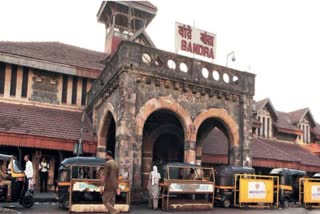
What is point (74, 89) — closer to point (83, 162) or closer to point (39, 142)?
point (39, 142)

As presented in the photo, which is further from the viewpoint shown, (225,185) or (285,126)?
(285,126)

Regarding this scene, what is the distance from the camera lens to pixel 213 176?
15359 mm

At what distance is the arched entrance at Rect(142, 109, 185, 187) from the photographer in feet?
67.5

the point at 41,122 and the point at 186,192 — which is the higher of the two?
the point at 41,122

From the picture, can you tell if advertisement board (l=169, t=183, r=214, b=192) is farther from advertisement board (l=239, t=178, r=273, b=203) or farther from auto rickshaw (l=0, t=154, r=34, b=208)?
auto rickshaw (l=0, t=154, r=34, b=208)

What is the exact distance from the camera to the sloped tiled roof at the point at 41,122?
1920cm

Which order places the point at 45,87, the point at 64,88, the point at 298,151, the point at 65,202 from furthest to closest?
1. the point at 298,151
2. the point at 64,88
3. the point at 45,87
4. the point at 65,202

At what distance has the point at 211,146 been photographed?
23.9 meters

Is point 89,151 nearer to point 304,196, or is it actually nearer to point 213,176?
point 213,176

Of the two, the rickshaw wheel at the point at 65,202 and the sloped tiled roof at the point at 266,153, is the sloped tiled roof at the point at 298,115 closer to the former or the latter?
the sloped tiled roof at the point at 266,153

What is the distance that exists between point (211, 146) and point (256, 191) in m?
7.61

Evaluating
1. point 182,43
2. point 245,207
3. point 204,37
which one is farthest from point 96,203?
point 204,37

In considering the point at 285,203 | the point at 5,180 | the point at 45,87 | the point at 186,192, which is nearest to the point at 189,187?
the point at 186,192

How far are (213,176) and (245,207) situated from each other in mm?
2321
